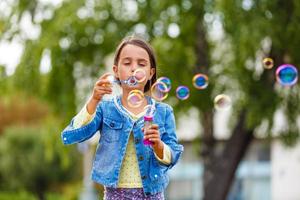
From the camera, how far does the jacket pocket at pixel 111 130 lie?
3918mm

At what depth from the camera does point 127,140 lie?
390 centimetres

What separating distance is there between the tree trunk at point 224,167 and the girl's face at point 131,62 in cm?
945

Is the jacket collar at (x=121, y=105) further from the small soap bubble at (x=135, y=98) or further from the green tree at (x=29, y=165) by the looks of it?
the green tree at (x=29, y=165)

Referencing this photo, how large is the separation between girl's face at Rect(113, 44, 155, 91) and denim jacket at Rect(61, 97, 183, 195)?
17 cm

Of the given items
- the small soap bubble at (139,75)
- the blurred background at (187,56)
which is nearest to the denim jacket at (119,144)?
the small soap bubble at (139,75)

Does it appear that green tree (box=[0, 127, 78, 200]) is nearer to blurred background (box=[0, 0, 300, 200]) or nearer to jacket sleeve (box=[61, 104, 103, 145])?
blurred background (box=[0, 0, 300, 200])

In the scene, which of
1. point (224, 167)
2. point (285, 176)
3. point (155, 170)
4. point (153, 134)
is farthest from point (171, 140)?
point (285, 176)

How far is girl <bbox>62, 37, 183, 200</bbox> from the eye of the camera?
12.7 feet

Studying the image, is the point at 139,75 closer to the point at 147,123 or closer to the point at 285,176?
the point at 147,123

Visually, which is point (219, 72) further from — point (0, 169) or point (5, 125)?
point (5, 125)

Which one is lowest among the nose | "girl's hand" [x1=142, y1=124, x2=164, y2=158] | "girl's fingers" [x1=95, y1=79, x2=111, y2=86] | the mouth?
"girl's hand" [x1=142, y1=124, x2=164, y2=158]

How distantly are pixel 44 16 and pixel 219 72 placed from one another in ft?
9.79

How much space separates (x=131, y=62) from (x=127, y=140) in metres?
0.38

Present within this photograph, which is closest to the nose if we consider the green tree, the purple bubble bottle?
the purple bubble bottle
